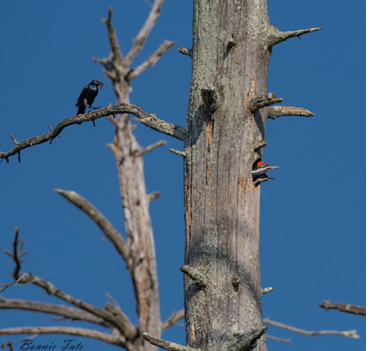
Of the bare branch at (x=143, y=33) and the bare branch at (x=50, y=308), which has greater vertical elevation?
the bare branch at (x=143, y=33)

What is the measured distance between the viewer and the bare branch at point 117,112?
309 cm

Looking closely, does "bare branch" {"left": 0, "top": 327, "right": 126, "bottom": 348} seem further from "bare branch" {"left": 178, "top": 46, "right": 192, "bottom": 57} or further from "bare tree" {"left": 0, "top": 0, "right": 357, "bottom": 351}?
"bare branch" {"left": 178, "top": 46, "right": 192, "bottom": 57}

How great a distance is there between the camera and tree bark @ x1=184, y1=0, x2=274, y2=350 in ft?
8.70

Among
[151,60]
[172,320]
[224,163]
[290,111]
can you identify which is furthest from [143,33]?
[224,163]

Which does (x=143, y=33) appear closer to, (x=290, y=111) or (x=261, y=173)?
(x=290, y=111)

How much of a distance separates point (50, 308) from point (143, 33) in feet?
19.3

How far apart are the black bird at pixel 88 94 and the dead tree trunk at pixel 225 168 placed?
2801 mm

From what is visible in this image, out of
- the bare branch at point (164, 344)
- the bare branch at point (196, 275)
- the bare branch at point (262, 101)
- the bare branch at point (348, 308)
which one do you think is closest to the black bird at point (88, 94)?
the bare branch at point (262, 101)

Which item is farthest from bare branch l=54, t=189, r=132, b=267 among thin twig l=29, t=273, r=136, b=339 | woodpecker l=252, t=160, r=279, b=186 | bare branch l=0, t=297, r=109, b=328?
woodpecker l=252, t=160, r=279, b=186

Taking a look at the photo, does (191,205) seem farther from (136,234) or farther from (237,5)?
(136,234)

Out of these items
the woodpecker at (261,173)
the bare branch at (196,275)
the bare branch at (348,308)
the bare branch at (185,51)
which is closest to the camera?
the bare branch at (348,308)

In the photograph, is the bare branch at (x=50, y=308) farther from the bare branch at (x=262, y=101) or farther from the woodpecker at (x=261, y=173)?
the bare branch at (x=262, y=101)

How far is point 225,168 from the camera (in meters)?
2.79

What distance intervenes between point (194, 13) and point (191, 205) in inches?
52.0
